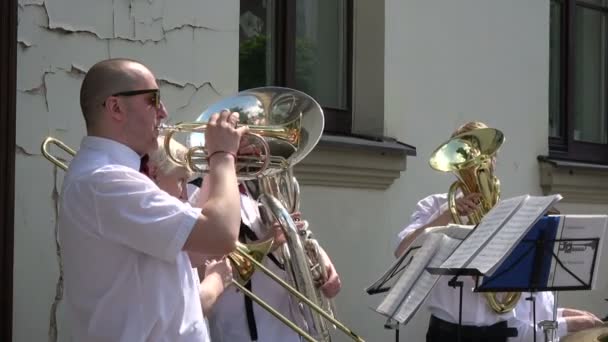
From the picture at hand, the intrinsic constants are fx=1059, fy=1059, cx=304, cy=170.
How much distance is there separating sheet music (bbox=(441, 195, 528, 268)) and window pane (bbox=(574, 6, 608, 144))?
16.5ft

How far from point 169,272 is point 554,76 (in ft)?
19.3

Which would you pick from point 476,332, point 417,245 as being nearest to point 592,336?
point 476,332

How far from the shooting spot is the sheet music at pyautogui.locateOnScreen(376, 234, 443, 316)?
3672 mm

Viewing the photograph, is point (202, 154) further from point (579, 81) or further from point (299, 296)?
point (579, 81)

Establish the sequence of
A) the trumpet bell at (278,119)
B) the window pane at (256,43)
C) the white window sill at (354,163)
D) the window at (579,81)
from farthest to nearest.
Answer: the window at (579,81) < the window pane at (256,43) < the white window sill at (354,163) < the trumpet bell at (278,119)

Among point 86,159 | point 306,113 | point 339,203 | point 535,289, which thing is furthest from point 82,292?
point 339,203

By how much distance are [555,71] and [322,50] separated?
2547 millimetres

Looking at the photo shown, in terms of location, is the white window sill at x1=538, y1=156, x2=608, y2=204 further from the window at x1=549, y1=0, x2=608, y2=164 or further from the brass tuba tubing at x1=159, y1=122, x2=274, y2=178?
the brass tuba tubing at x1=159, y1=122, x2=274, y2=178

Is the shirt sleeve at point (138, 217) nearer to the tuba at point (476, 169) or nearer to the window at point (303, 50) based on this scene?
the tuba at point (476, 169)

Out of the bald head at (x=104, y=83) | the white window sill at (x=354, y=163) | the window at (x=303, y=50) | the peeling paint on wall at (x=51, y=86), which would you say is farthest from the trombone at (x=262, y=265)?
the window at (x=303, y=50)

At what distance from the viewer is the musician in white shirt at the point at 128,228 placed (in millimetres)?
2906

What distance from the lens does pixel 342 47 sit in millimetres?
6625

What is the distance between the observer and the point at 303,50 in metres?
6.44

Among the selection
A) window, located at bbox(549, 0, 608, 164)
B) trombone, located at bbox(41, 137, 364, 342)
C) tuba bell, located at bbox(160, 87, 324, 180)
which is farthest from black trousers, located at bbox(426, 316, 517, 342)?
window, located at bbox(549, 0, 608, 164)
